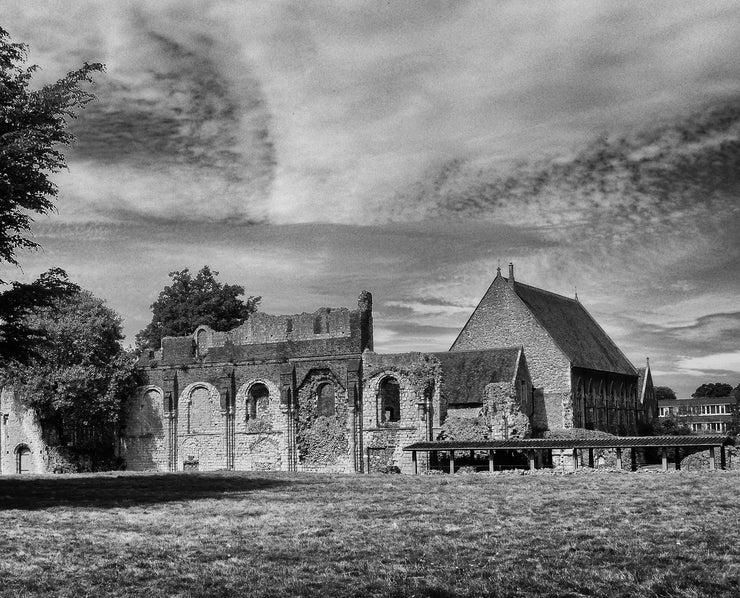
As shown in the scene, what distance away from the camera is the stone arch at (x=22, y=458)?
4338 cm

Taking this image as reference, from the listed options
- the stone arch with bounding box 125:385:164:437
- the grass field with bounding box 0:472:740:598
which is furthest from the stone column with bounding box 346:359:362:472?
the grass field with bounding box 0:472:740:598

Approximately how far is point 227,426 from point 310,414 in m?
4.22

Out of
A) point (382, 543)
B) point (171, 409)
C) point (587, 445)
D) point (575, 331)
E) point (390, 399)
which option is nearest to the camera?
point (382, 543)

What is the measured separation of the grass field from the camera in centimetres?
988

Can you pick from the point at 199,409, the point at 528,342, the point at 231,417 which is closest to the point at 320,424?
the point at 231,417

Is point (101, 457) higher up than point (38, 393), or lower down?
lower down

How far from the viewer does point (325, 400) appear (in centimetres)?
4003

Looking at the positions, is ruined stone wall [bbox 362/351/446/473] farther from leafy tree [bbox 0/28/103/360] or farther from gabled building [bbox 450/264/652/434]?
leafy tree [bbox 0/28/103/360]

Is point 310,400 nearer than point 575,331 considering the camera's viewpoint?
Yes

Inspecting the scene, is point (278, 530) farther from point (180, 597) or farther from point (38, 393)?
point (38, 393)

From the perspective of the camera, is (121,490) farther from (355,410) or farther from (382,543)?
(355,410)

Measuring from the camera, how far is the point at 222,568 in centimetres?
1093

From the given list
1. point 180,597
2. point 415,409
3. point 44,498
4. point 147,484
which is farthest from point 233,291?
point 180,597

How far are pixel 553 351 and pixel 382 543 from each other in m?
36.3
